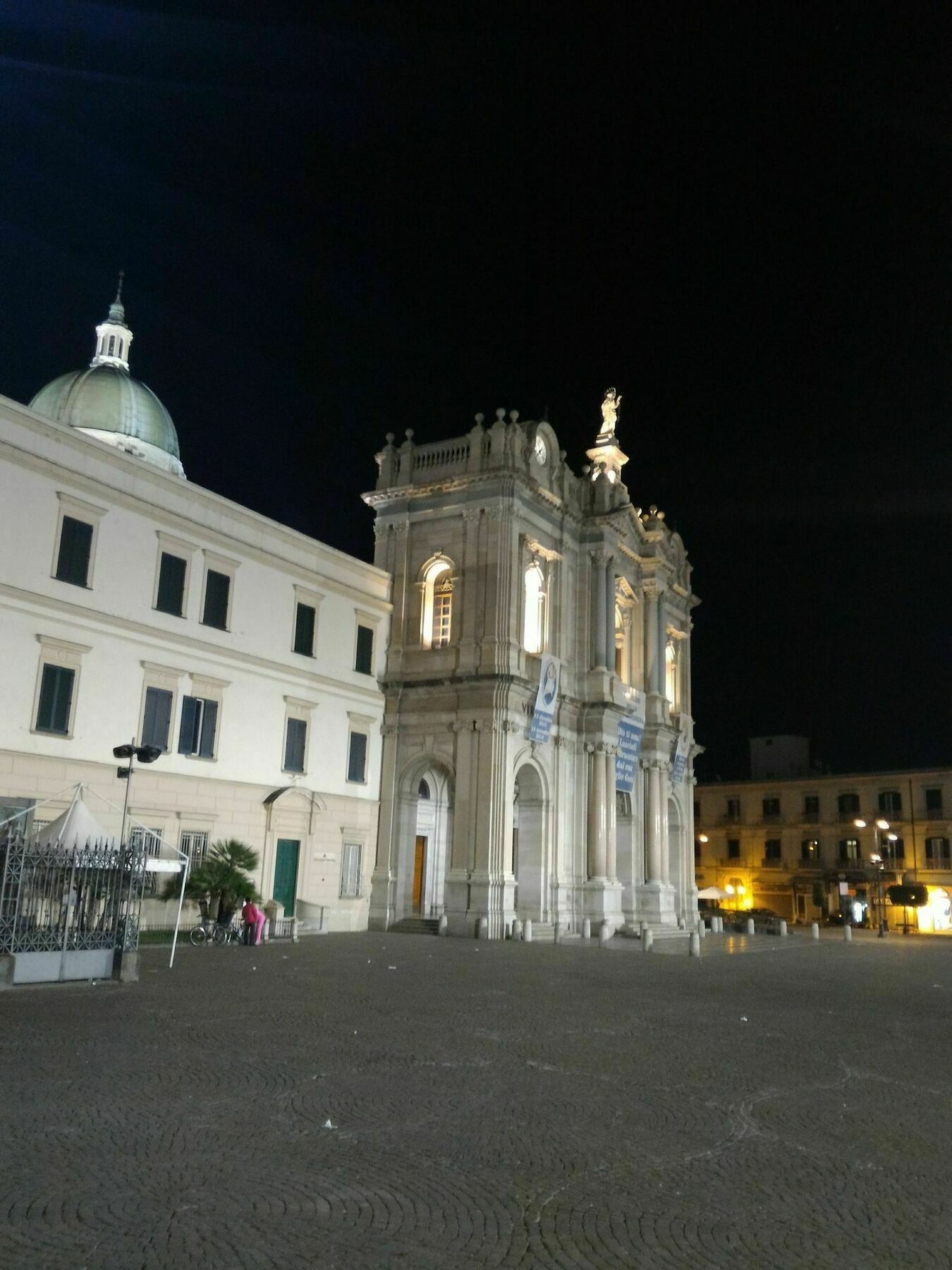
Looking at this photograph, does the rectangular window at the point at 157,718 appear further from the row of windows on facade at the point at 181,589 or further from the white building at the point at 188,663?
the row of windows on facade at the point at 181,589

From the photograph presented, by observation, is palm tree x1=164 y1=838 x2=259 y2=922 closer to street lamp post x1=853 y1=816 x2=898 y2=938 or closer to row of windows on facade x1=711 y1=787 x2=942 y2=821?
street lamp post x1=853 y1=816 x2=898 y2=938

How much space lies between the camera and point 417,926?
131ft

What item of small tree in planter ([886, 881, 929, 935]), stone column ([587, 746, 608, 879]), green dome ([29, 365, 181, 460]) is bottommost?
small tree in planter ([886, 881, 929, 935])

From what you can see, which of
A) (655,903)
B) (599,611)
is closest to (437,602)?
(599,611)

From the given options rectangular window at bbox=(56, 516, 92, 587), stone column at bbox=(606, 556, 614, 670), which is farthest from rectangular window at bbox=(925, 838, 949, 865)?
rectangular window at bbox=(56, 516, 92, 587)

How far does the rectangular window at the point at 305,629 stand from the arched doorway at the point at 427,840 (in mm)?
6688

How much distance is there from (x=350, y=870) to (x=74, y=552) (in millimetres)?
15657

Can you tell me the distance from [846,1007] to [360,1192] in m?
15.8

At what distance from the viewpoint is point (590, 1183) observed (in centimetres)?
846

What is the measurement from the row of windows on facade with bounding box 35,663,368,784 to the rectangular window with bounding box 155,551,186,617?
100 inches

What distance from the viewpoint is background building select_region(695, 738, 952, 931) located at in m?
72.7

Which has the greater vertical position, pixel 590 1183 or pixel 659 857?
pixel 659 857

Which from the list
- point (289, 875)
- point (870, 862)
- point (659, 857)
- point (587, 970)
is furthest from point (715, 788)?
point (587, 970)

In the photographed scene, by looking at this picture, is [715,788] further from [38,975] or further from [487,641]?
[38,975]
